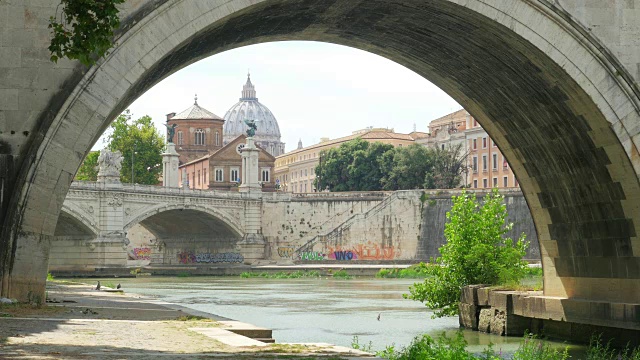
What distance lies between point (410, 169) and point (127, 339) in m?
78.2

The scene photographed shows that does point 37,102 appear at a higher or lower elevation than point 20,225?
higher

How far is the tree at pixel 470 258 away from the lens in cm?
2178

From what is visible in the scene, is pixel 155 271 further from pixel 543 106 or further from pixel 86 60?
pixel 86 60

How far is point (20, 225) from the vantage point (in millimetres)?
11742

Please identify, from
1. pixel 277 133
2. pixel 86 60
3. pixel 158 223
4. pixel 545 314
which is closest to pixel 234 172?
pixel 158 223

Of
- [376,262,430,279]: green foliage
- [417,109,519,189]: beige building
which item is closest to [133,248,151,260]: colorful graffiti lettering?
[417,109,519,189]: beige building

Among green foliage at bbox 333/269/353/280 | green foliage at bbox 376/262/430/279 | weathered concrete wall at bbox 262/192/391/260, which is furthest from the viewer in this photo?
weathered concrete wall at bbox 262/192/391/260

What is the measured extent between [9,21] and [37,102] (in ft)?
3.15

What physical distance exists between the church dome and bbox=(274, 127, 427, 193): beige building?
31475 mm

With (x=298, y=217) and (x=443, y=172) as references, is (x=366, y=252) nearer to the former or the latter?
(x=298, y=217)

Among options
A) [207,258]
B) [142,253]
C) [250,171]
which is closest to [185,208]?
[207,258]

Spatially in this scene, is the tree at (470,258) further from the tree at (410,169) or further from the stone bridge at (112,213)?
the tree at (410,169)

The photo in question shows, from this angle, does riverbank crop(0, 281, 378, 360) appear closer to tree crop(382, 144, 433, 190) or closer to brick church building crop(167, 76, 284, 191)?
tree crop(382, 144, 433, 190)

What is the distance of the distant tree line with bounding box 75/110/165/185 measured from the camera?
77750 millimetres
